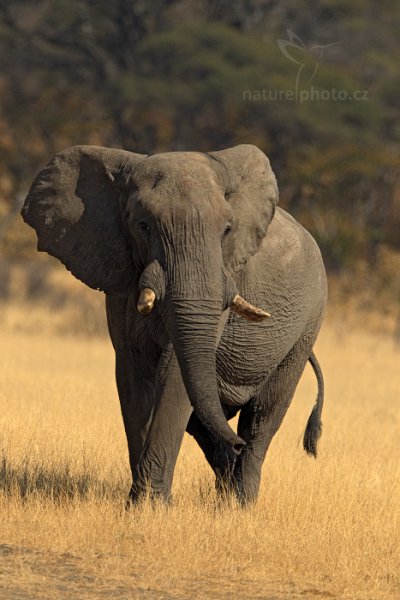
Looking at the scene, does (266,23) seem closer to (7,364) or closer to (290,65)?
(290,65)

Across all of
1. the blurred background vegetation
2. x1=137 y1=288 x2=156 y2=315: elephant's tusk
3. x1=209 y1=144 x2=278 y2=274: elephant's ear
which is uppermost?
the blurred background vegetation

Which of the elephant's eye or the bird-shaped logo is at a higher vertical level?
the bird-shaped logo

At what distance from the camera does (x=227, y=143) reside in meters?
27.7

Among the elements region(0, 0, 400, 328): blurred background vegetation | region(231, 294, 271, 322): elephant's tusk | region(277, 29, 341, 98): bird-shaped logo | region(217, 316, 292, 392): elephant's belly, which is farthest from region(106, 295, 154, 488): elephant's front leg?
region(277, 29, 341, 98): bird-shaped logo

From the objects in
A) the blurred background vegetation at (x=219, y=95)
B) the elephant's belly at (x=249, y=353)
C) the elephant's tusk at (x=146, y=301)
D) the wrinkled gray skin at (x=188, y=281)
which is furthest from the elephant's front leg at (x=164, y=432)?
the blurred background vegetation at (x=219, y=95)

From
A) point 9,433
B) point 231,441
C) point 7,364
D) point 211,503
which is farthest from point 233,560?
point 7,364

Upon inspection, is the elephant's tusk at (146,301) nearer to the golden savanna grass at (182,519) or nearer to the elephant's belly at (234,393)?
the golden savanna grass at (182,519)

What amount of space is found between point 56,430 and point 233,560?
12.7 ft

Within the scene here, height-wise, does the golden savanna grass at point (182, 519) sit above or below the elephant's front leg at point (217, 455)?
below

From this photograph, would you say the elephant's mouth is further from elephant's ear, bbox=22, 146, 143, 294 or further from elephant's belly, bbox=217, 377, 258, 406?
elephant's belly, bbox=217, 377, 258, 406

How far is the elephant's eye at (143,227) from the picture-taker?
23.0 feet

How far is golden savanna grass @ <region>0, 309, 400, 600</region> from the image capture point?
6465 mm

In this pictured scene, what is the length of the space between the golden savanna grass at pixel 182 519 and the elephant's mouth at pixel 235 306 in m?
1.21

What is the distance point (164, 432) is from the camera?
7.50m
